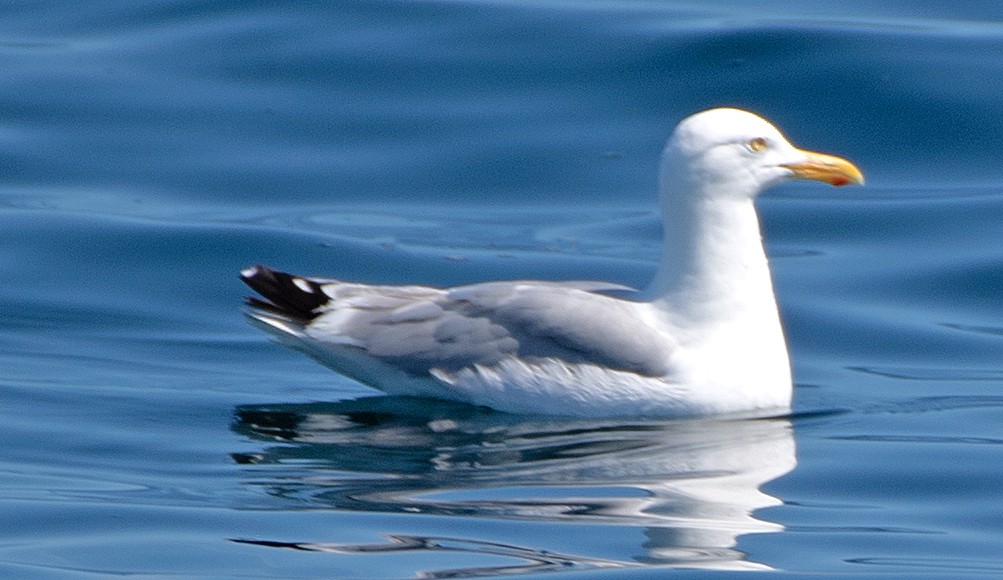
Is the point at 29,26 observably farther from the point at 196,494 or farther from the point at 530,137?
the point at 196,494

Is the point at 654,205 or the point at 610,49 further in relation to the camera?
the point at 610,49

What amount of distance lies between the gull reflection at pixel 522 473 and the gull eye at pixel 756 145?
3.46 feet

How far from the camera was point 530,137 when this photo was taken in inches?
522

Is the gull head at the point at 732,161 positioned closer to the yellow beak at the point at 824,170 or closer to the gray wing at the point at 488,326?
the yellow beak at the point at 824,170

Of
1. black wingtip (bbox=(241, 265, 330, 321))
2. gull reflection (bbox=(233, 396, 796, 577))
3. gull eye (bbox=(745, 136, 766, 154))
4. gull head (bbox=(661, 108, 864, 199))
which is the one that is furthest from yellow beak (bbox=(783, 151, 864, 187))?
black wingtip (bbox=(241, 265, 330, 321))

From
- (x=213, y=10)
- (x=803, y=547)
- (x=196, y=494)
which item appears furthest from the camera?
(x=213, y=10)

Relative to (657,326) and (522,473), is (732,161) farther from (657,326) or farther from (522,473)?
(522,473)

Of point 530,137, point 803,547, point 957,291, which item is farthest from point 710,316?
point 530,137

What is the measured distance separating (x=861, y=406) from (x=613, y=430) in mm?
1336

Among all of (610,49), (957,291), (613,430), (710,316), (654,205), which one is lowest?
(613,430)

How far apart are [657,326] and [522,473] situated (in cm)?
100

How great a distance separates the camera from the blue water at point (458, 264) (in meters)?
6.22

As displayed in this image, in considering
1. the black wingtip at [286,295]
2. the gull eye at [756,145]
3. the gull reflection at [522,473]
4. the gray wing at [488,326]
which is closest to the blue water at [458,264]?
the gull reflection at [522,473]

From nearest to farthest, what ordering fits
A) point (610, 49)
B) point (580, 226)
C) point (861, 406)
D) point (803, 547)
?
point (803, 547)
point (861, 406)
point (580, 226)
point (610, 49)
